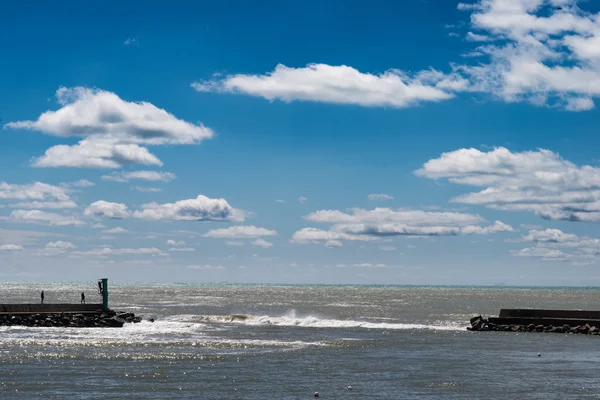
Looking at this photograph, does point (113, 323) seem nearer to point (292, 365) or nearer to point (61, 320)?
point (61, 320)

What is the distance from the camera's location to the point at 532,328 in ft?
191

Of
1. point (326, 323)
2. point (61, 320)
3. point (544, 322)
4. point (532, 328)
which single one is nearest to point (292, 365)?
point (532, 328)

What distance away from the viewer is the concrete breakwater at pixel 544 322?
56.8 meters

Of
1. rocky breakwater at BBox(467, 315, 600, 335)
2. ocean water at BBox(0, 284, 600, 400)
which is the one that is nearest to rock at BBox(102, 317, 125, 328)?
ocean water at BBox(0, 284, 600, 400)

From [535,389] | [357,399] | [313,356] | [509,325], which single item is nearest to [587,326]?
[509,325]

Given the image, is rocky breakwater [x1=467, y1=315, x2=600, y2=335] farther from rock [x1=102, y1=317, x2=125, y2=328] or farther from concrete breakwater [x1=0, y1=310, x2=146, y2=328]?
concrete breakwater [x1=0, y1=310, x2=146, y2=328]

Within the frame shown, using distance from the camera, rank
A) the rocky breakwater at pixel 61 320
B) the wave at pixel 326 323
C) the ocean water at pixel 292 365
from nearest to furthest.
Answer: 1. the ocean water at pixel 292 365
2. the rocky breakwater at pixel 61 320
3. the wave at pixel 326 323

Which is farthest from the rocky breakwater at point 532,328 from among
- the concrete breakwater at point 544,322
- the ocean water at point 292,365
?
the ocean water at point 292,365

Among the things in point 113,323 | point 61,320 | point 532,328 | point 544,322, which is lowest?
point 532,328

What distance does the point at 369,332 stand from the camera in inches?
2377

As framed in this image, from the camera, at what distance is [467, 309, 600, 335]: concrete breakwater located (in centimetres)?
5678

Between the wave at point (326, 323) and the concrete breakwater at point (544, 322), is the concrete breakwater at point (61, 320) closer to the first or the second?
the wave at point (326, 323)

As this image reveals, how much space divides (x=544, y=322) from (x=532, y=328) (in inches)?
48.2

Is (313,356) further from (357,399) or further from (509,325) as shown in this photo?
(509,325)
